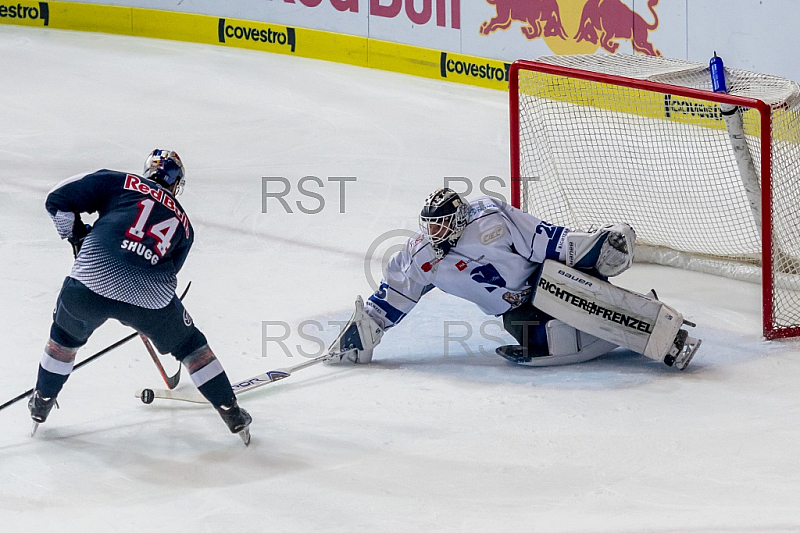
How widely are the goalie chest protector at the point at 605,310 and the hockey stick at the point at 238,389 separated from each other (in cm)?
95

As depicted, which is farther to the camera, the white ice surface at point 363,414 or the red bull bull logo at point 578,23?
the red bull bull logo at point 578,23

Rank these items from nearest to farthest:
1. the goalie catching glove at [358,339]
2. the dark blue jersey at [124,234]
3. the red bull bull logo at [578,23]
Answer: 1. the dark blue jersey at [124,234]
2. the goalie catching glove at [358,339]
3. the red bull bull logo at [578,23]

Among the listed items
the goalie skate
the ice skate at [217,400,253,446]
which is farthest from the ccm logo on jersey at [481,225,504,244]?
the ice skate at [217,400,253,446]

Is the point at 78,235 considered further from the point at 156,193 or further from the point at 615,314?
the point at 615,314

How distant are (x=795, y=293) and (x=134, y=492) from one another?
2.95m

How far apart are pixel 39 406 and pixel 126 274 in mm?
587

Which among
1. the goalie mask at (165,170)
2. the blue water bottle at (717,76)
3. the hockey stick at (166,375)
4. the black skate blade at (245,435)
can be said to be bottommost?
the black skate blade at (245,435)

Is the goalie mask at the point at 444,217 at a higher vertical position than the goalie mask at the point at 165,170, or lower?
lower

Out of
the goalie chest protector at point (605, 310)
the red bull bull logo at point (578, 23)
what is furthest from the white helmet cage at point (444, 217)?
the red bull bull logo at point (578, 23)

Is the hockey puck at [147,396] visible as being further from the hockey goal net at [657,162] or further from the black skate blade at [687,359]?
the hockey goal net at [657,162]

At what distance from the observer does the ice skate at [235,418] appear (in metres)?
3.53

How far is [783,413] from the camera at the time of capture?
379 cm

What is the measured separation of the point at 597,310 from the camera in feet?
13.7

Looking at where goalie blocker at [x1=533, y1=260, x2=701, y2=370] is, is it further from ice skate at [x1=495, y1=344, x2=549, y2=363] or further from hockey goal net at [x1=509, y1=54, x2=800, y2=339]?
hockey goal net at [x1=509, y1=54, x2=800, y2=339]
